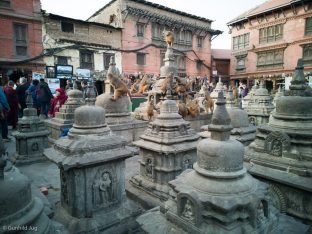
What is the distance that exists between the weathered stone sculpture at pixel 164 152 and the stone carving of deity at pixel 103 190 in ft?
4.63

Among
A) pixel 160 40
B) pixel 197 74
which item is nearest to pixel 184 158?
pixel 160 40

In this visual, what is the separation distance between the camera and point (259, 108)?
11586mm

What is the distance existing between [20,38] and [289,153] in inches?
838

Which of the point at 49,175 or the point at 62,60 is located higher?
the point at 62,60

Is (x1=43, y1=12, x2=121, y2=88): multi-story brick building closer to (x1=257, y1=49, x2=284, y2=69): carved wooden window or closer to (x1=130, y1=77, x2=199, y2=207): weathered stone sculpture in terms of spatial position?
(x1=130, y1=77, x2=199, y2=207): weathered stone sculpture

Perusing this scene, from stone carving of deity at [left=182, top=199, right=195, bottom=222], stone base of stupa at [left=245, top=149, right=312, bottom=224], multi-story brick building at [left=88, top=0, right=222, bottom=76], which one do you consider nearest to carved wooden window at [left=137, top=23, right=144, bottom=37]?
multi-story brick building at [left=88, top=0, right=222, bottom=76]

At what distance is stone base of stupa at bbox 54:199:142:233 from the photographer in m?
3.93

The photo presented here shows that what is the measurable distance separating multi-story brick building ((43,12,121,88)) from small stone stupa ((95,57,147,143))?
13.7m

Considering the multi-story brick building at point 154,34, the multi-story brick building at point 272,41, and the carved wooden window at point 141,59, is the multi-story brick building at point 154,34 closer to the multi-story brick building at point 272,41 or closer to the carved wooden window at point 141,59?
the carved wooden window at point 141,59

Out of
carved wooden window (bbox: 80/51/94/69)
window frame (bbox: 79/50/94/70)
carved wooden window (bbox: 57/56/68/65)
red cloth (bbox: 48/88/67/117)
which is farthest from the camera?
carved wooden window (bbox: 80/51/94/69)

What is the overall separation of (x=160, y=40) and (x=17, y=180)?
94.2 ft

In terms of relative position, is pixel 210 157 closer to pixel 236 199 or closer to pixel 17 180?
pixel 236 199

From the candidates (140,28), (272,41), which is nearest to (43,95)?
(140,28)

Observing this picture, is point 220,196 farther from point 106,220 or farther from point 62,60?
point 62,60
